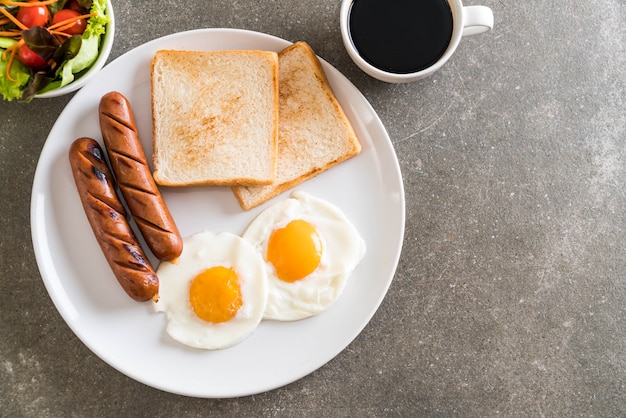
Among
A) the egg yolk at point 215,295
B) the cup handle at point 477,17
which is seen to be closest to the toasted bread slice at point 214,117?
the egg yolk at point 215,295

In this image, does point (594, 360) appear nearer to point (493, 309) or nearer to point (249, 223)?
point (493, 309)

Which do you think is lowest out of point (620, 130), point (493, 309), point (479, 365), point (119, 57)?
point (479, 365)

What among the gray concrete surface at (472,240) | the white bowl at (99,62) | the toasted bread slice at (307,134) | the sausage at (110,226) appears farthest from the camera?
the gray concrete surface at (472,240)

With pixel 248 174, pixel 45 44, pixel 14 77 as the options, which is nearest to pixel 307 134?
pixel 248 174

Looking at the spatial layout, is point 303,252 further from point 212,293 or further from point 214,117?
point 214,117

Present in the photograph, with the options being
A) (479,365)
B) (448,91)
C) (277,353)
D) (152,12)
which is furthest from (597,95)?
(152,12)

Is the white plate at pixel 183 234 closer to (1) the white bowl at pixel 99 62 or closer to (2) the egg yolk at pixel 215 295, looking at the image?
(1) the white bowl at pixel 99 62

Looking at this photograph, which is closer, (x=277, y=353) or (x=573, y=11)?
(x=277, y=353)
